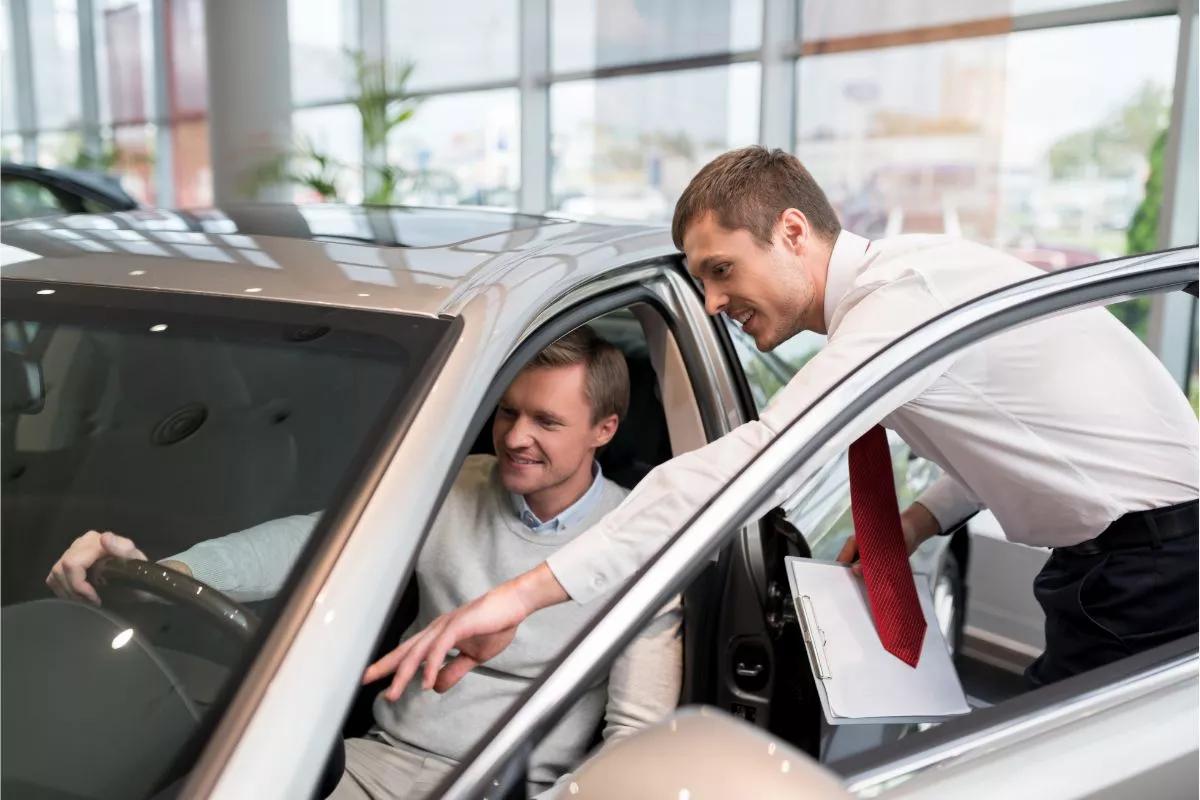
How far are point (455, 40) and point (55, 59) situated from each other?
21.4ft

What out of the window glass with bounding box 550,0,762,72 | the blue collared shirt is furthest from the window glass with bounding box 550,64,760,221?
the blue collared shirt

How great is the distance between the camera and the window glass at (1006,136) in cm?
468

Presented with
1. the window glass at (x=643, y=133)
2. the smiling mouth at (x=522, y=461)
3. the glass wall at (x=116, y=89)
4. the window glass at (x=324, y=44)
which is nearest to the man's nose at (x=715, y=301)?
→ the smiling mouth at (x=522, y=461)

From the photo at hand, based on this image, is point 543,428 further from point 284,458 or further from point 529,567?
point 284,458

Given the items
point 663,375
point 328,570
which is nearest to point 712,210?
point 663,375

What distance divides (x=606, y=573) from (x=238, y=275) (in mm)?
563

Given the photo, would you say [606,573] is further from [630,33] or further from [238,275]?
[630,33]

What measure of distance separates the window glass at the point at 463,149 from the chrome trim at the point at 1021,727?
6.97m

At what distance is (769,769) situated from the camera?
771 millimetres

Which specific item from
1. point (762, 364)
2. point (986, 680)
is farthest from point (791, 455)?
point (986, 680)

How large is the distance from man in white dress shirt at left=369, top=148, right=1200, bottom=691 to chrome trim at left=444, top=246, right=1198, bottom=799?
0.12 meters

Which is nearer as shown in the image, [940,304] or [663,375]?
[940,304]

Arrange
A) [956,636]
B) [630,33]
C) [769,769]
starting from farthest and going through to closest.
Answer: [630,33], [956,636], [769,769]

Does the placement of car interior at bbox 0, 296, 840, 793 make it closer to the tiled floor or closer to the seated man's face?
the seated man's face
